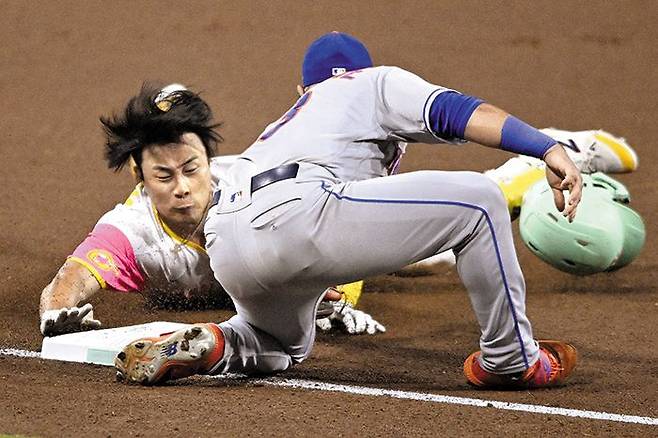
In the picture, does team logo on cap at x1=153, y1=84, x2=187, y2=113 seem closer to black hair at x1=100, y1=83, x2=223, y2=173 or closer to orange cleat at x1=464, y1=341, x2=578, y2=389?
black hair at x1=100, y1=83, x2=223, y2=173

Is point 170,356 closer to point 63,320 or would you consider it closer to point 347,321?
point 63,320

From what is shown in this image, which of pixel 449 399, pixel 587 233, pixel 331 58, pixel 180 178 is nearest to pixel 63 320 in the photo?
pixel 180 178

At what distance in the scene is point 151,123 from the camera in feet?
14.0

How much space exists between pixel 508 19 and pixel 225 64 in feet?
6.94

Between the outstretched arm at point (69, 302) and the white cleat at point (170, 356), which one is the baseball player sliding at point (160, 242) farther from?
the white cleat at point (170, 356)

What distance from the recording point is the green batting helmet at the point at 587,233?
15.0ft

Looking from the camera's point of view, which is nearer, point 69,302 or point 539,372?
point 539,372

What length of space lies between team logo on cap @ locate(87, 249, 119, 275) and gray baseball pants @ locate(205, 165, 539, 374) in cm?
117

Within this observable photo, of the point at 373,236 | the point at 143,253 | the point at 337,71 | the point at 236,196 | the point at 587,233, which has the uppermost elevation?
the point at 337,71

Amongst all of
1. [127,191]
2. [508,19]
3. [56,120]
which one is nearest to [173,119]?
[127,191]

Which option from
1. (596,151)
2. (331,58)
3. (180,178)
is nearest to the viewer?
(331,58)

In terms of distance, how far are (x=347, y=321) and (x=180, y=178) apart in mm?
775

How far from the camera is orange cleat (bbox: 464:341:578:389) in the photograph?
345cm

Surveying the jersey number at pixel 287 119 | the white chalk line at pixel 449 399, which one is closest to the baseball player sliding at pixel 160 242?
the white chalk line at pixel 449 399
